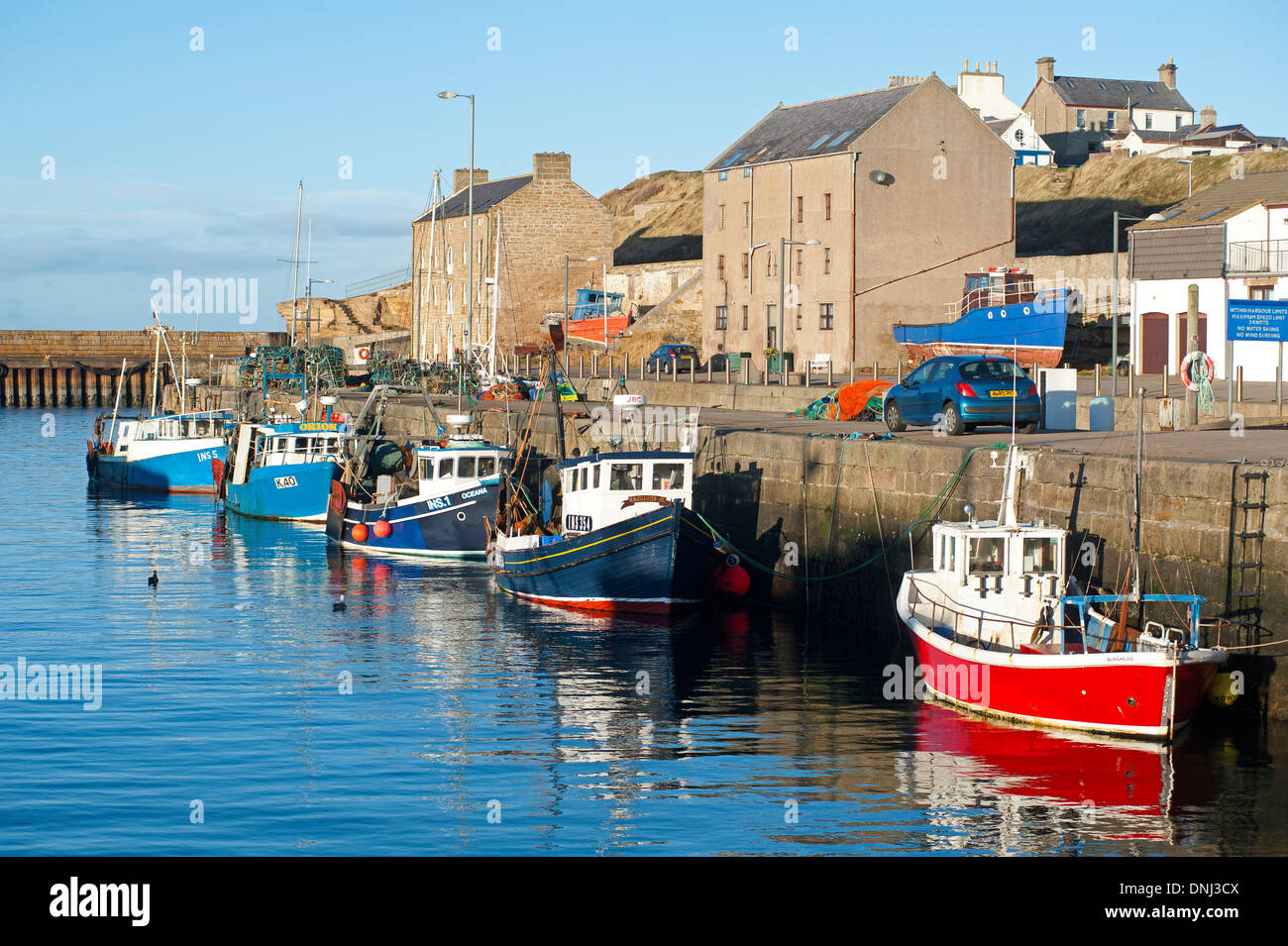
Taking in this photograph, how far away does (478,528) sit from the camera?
34.7 metres

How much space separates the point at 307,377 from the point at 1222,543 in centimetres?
5350

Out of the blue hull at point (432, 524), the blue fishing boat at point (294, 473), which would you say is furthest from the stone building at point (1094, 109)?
the blue hull at point (432, 524)

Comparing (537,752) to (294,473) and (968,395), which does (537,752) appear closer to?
(968,395)

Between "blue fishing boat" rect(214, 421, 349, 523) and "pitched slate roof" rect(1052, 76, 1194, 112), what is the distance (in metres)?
79.6

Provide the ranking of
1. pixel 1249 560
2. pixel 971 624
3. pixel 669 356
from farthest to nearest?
pixel 669 356 < pixel 971 624 < pixel 1249 560

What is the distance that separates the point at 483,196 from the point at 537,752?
219ft

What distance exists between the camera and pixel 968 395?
27453 mm

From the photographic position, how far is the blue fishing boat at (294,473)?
143 ft

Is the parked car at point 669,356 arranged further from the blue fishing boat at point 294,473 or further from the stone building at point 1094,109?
the stone building at point 1094,109

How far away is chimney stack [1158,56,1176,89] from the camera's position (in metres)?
113

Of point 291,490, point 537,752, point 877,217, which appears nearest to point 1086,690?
point 537,752
